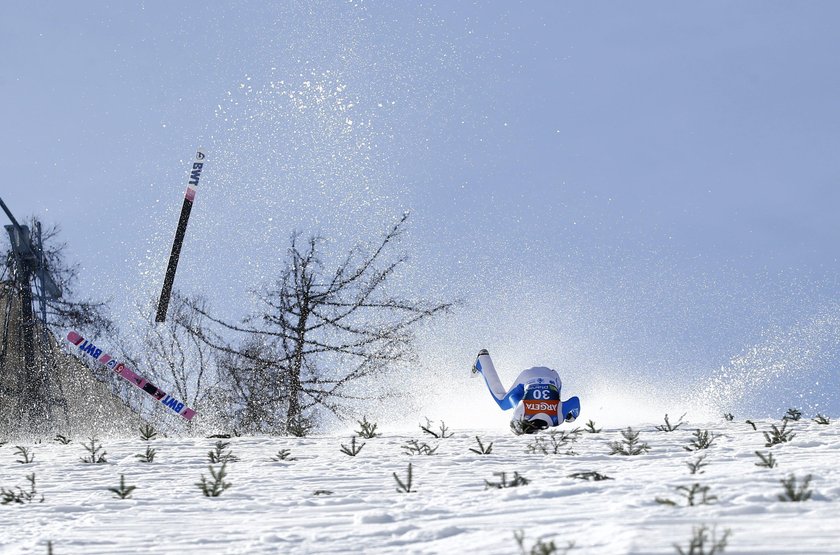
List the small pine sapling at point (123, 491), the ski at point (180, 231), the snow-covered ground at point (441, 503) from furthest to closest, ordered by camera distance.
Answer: the ski at point (180, 231) → the small pine sapling at point (123, 491) → the snow-covered ground at point (441, 503)

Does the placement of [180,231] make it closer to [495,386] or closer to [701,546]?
[495,386]

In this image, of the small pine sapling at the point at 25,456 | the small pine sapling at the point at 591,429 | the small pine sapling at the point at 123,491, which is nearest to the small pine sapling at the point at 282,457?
the small pine sapling at the point at 123,491

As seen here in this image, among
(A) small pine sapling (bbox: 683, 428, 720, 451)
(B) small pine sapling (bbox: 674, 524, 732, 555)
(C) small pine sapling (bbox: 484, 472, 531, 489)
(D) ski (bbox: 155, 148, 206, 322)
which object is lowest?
(B) small pine sapling (bbox: 674, 524, 732, 555)

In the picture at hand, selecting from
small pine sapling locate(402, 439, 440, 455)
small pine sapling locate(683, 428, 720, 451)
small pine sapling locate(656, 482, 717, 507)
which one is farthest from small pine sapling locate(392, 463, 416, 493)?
small pine sapling locate(683, 428, 720, 451)

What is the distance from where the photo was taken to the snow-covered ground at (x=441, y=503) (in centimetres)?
359

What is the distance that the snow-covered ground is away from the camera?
11.8ft

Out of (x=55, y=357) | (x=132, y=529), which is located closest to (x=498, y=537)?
(x=132, y=529)

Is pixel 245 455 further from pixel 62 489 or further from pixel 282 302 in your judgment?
pixel 282 302

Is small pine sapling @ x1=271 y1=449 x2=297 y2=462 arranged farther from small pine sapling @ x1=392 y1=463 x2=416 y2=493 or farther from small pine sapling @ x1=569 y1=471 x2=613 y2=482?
small pine sapling @ x1=569 y1=471 x2=613 y2=482

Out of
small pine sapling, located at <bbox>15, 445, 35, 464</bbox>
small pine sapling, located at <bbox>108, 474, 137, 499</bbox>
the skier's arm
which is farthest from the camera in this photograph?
the skier's arm

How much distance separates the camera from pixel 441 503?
473cm

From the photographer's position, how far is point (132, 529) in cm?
461

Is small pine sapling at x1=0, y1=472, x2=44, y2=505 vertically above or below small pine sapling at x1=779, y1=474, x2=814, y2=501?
above

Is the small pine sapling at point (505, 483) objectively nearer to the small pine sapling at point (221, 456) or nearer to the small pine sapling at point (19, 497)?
the small pine sapling at point (221, 456)
